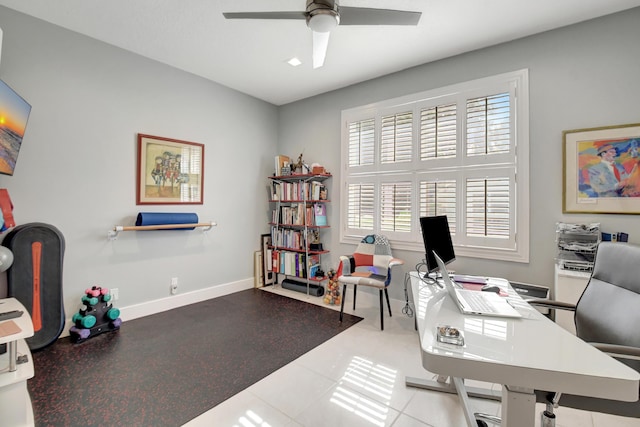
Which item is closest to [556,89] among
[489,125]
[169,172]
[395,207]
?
[489,125]

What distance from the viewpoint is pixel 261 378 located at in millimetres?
2119

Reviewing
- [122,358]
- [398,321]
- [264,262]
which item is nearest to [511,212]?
[398,321]

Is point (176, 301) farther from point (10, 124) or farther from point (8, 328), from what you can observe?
point (10, 124)

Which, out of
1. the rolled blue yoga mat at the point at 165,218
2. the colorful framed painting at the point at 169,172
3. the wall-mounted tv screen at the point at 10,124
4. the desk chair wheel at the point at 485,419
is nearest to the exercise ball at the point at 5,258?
the wall-mounted tv screen at the point at 10,124

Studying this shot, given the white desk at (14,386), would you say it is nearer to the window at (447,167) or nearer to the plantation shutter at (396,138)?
the window at (447,167)

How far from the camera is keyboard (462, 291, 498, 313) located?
1.43 m

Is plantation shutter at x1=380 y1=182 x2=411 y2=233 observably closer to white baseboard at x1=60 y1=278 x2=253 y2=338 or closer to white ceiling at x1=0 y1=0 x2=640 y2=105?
white ceiling at x1=0 y1=0 x2=640 y2=105

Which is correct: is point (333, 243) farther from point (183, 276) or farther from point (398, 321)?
point (183, 276)

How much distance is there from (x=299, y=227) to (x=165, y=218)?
1811mm

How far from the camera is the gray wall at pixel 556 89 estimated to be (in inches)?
92.8

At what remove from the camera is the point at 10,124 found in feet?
6.85

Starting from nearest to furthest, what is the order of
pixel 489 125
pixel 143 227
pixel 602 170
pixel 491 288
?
pixel 491 288, pixel 602 170, pixel 489 125, pixel 143 227

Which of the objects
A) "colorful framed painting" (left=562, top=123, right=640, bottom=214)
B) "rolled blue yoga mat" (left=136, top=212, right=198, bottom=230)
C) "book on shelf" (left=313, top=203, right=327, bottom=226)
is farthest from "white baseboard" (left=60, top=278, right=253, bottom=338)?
"colorful framed painting" (left=562, top=123, right=640, bottom=214)

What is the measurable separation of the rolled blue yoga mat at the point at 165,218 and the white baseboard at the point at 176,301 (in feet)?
2.90
